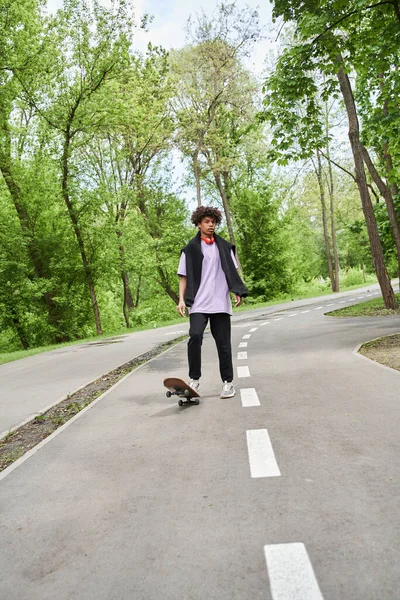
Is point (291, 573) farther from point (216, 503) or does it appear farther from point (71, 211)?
point (71, 211)

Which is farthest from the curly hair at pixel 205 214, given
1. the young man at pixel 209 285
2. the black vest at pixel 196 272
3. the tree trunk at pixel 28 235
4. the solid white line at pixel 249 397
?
the tree trunk at pixel 28 235

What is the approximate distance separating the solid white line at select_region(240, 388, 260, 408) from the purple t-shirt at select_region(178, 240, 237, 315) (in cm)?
98

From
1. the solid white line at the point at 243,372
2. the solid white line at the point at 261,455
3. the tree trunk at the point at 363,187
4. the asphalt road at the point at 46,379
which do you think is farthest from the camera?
the tree trunk at the point at 363,187

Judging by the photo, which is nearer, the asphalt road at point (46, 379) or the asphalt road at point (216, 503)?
the asphalt road at point (216, 503)

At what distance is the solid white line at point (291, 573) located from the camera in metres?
2.28

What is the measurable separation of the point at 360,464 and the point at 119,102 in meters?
23.2

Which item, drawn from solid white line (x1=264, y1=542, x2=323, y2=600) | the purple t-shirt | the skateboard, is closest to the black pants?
the purple t-shirt

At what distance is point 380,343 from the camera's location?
34.9 feet

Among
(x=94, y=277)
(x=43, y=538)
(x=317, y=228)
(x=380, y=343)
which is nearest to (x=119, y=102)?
(x=94, y=277)

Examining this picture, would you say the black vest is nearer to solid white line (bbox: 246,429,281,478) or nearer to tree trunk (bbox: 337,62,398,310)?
solid white line (bbox: 246,429,281,478)

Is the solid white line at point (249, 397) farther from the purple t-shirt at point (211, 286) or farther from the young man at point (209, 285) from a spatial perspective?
the purple t-shirt at point (211, 286)

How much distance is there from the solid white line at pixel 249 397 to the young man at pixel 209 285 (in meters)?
0.16

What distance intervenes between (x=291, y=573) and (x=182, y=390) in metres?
4.11

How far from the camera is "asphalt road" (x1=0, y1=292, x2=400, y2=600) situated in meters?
2.47
